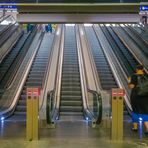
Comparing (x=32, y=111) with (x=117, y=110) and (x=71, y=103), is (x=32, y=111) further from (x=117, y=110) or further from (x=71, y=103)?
(x=71, y=103)

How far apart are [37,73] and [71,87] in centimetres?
218

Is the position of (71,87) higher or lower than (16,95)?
higher

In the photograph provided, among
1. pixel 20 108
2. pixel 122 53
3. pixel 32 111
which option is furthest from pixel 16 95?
pixel 122 53

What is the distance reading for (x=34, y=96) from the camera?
8516mm

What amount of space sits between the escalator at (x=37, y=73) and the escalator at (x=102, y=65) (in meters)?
2.18

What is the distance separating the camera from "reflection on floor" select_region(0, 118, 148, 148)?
777 centimetres

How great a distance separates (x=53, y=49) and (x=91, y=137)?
1041 centimetres

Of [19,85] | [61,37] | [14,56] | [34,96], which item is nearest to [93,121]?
[34,96]

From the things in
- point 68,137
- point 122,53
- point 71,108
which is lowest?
point 68,137

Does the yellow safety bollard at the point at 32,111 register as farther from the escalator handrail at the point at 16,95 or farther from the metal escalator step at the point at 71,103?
the metal escalator step at the point at 71,103

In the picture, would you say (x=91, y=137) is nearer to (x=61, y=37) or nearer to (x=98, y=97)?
(x=98, y=97)

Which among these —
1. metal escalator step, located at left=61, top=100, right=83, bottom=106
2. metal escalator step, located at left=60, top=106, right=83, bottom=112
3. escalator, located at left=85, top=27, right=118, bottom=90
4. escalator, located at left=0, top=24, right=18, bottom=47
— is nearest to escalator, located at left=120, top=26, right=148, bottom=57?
escalator, located at left=85, top=27, right=118, bottom=90

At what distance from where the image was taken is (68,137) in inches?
340

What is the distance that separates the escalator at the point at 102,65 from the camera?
14891 mm
